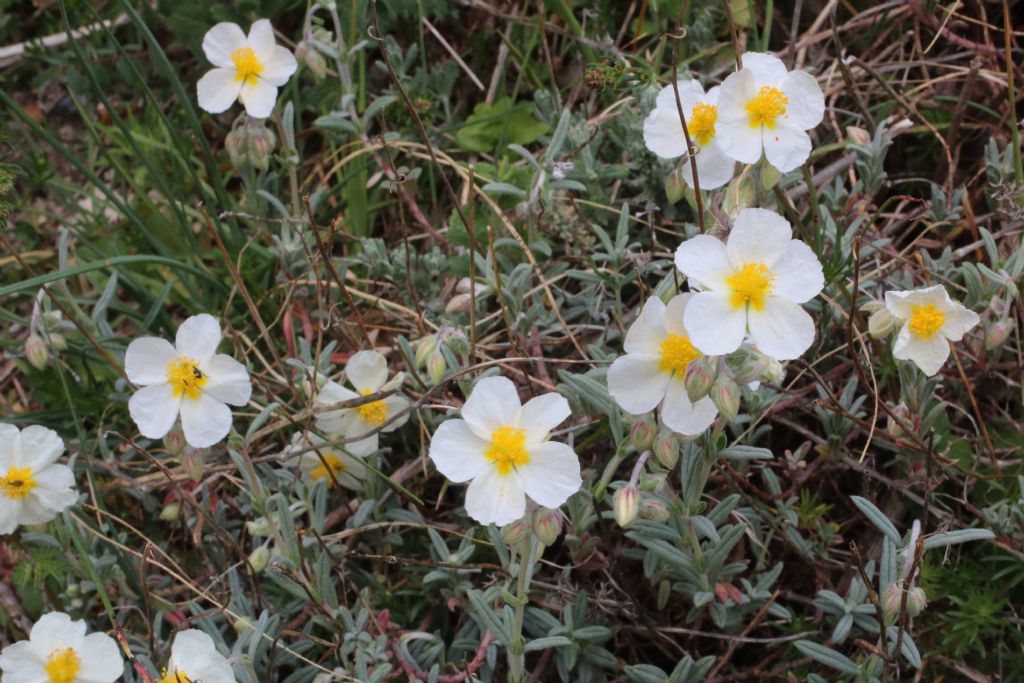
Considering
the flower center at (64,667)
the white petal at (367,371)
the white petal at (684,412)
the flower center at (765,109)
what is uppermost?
the flower center at (765,109)

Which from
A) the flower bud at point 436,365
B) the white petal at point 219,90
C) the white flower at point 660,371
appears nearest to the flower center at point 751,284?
the white flower at point 660,371

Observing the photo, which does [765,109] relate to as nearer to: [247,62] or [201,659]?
[247,62]

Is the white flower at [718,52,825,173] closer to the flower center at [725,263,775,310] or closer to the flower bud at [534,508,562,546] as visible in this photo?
the flower center at [725,263,775,310]

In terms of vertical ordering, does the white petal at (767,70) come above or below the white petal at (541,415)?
above

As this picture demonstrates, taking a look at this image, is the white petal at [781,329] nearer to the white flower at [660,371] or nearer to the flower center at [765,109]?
the white flower at [660,371]

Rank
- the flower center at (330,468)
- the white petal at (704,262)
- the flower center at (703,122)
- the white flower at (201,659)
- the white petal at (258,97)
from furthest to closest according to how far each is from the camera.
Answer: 1. the white petal at (258,97)
2. the flower center at (330,468)
3. the flower center at (703,122)
4. the white flower at (201,659)
5. the white petal at (704,262)

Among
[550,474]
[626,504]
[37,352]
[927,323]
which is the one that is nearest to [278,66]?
[37,352]

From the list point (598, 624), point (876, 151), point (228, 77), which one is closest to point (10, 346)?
point (228, 77)
